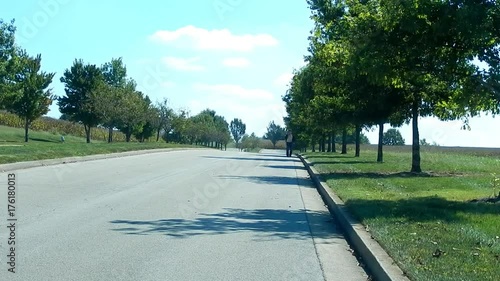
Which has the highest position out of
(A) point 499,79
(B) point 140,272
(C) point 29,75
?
(C) point 29,75

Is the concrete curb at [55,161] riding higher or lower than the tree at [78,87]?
lower

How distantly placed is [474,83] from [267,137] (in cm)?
13329

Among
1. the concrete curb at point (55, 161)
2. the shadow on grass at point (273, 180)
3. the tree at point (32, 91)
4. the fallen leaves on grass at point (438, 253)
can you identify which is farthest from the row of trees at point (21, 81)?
the fallen leaves on grass at point (438, 253)

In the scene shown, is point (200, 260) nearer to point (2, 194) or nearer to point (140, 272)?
point (140, 272)

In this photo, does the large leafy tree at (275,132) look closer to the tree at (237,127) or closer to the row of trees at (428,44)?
the tree at (237,127)

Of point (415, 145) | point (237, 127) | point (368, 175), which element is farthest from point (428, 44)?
point (237, 127)

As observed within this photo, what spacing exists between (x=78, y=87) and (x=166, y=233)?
5712cm

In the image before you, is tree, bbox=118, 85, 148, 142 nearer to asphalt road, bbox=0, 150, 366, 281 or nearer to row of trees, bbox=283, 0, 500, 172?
asphalt road, bbox=0, 150, 366, 281

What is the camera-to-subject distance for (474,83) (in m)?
14.2

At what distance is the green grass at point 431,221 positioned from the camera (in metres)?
7.73

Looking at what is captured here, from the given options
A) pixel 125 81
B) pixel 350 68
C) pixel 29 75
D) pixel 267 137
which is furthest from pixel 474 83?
pixel 267 137

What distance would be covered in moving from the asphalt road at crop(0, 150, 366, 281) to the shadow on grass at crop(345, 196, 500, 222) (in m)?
0.72

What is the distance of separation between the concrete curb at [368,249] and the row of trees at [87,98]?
108ft

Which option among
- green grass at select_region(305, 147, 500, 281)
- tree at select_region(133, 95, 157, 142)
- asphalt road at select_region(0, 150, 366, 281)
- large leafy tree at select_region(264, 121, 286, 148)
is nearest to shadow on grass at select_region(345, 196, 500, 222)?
green grass at select_region(305, 147, 500, 281)
